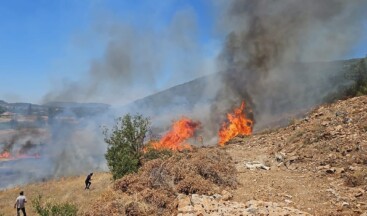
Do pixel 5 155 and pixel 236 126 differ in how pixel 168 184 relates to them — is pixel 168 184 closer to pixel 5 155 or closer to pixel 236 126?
pixel 236 126

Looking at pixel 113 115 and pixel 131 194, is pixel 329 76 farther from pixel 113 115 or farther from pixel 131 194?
pixel 131 194

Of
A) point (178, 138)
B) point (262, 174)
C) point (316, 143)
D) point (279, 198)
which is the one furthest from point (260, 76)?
point (279, 198)

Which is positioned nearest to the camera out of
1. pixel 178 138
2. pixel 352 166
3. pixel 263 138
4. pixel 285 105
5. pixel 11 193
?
pixel 352 166

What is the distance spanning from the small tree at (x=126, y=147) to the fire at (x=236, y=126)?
38.3ft

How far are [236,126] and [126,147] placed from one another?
16334mm

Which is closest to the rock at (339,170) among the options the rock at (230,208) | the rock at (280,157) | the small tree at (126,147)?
the rock at (280,157)

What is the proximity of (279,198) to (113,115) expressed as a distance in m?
56.1

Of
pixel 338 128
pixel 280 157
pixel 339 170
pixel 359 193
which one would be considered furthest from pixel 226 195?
pixel 338 128

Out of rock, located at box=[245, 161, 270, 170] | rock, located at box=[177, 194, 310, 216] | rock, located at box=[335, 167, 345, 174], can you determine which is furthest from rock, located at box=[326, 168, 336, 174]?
rock, located at box=[177, 194, 310, 216]

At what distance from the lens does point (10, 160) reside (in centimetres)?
5631

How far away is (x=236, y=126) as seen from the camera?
112 ft

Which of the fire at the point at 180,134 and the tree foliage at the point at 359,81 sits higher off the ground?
the tree foliage at the point at 359,81

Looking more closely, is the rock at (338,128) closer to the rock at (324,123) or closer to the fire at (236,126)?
the rock at (324,123)

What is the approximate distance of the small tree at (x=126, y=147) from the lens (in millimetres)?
18656
